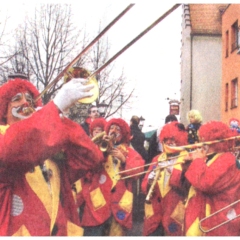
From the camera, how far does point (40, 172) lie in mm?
1309

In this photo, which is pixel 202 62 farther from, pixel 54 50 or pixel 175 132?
pixel 54 50

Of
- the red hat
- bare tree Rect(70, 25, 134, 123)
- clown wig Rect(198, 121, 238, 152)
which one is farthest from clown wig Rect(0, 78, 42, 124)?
clown wig Rect(198, 121, 238, 152)

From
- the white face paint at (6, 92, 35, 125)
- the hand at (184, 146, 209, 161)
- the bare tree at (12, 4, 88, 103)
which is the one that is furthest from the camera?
the hand at (184, 146, 209, 161)

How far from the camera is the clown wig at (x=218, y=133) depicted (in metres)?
1.65

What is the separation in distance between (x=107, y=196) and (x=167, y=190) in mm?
249

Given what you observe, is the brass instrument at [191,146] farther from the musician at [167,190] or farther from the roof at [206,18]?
Result: the roof at [206,18]

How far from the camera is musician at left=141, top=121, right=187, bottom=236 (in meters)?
1.76

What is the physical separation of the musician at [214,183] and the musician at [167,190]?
0.35ft

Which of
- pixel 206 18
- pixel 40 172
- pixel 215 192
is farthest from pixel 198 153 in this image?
pixel 40 172

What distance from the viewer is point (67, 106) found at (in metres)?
1.18

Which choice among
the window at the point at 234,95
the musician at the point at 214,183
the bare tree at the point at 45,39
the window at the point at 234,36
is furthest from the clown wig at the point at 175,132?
the bare tree at the point at 45,39

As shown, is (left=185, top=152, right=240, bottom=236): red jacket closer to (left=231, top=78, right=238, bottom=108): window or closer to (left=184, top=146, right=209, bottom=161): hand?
(left=184, top=146, right=209, bottom=161): hand

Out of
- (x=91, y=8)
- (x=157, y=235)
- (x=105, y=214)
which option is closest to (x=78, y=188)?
(x=105, y=214)

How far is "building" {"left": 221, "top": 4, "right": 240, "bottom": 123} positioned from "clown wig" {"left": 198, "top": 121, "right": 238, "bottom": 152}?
43mm
